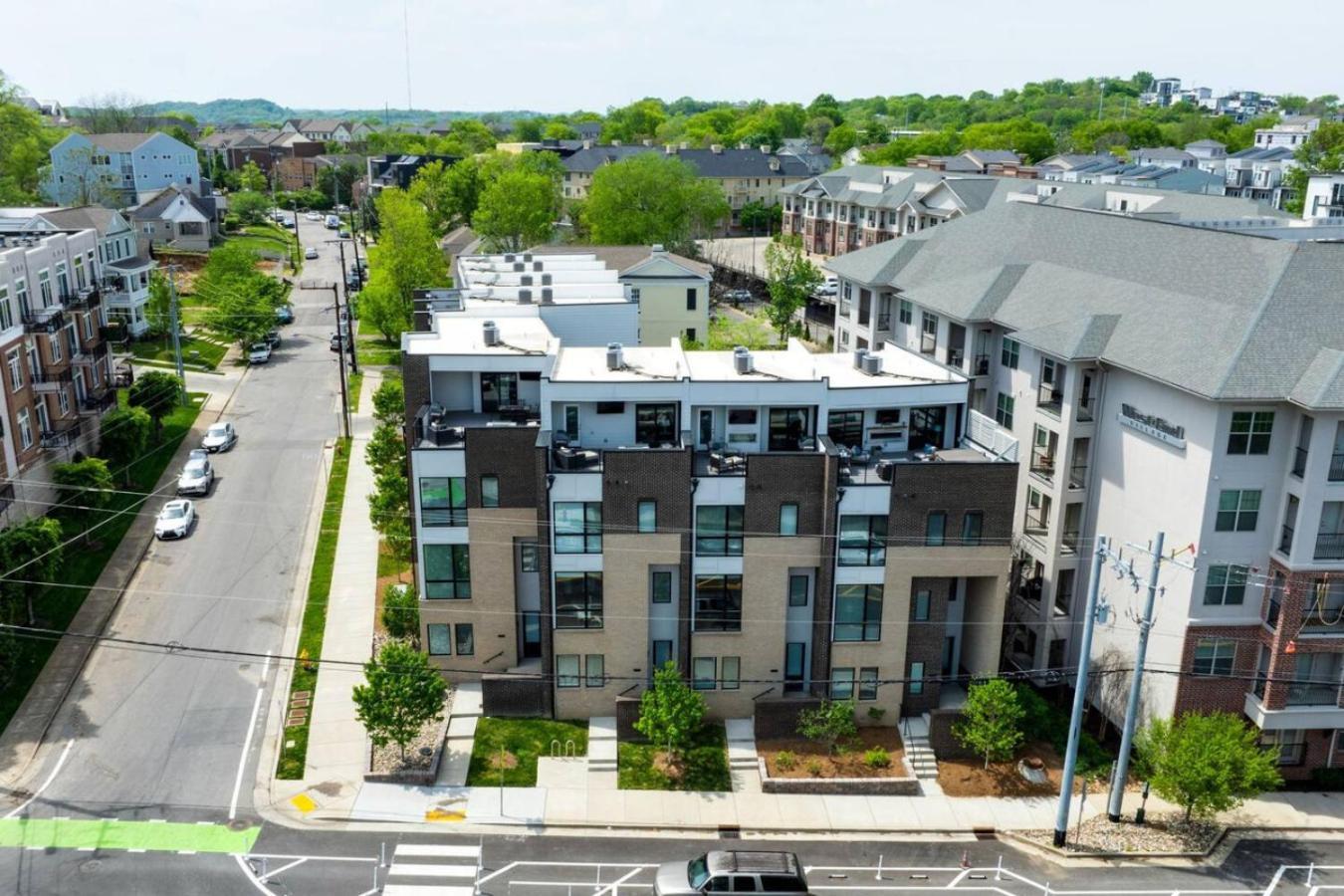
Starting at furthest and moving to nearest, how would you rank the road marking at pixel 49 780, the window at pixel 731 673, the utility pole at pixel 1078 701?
the window at pixel 731 673 → the road marking at pixel 49 780 → the utility pole at pixel 1078 701

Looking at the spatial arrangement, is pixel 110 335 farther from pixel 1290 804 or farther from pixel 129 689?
pixel 1290 804

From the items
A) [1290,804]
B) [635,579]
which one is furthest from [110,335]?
[1290,804]

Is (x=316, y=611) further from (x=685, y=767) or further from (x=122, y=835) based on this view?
(x=685, y=767)

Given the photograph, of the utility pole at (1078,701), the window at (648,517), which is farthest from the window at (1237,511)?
the window at (648,517)

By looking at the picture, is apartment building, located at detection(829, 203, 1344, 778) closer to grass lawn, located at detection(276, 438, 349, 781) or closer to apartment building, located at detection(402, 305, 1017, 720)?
apartment building, located at detection(402, 305, 1017, 720)

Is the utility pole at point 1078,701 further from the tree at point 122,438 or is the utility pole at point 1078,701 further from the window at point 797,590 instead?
the tree at point 122,438

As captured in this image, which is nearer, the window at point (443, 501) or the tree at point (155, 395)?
the window at point (443, 501)
